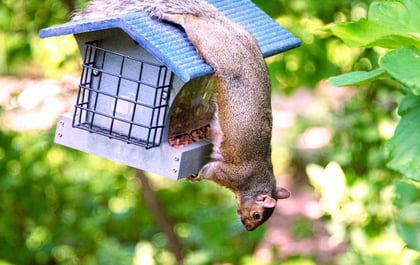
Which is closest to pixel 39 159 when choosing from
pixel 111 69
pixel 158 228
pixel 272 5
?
→ pixel 158 228

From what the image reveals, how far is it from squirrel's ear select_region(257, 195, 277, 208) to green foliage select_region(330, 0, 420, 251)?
791mm

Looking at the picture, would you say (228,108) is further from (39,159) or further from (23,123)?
(23,123)

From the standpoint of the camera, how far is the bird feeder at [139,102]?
1.81m

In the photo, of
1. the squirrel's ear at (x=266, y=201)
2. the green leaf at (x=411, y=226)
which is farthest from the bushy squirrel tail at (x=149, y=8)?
the green leaf at (x=411, y=226)

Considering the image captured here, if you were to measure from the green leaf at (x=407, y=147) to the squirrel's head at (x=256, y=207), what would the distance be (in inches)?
36.3

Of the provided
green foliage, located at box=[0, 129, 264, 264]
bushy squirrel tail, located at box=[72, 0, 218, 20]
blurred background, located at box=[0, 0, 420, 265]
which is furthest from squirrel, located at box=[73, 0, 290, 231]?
green foliage, located at box=[0, 129, 264, 264]

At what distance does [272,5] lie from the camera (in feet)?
9.41

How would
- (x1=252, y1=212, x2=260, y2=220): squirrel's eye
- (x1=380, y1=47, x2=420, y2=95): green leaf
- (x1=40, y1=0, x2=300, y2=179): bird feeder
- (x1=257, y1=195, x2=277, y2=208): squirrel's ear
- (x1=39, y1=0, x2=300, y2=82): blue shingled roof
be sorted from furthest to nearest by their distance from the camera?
(x1=252, y1=212, x2=260, y2=220): squirrel's eye, (x1=257, y1=195, x2=277, y2=208): squirrel's ear, (x1=40, y1=0, x2=300, y2=179): bird feeder, (x1=39, y1=0, x2=300, y2=82): blue shingled roof, (x1=380, y1=47, x2=420, y2=95): green leaf

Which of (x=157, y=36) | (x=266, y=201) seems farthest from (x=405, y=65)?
(x=266, y=201)

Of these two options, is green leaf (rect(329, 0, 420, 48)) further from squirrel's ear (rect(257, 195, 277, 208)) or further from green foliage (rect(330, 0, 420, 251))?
squirrel's ear (rect(257, 195, 277, 208))

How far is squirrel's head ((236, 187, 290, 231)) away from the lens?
86.2 inches

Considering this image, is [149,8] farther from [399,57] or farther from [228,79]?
[399,57]

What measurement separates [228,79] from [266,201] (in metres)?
0.42

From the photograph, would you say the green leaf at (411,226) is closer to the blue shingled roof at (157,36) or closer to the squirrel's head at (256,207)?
the squirrel's head at (256,207)
